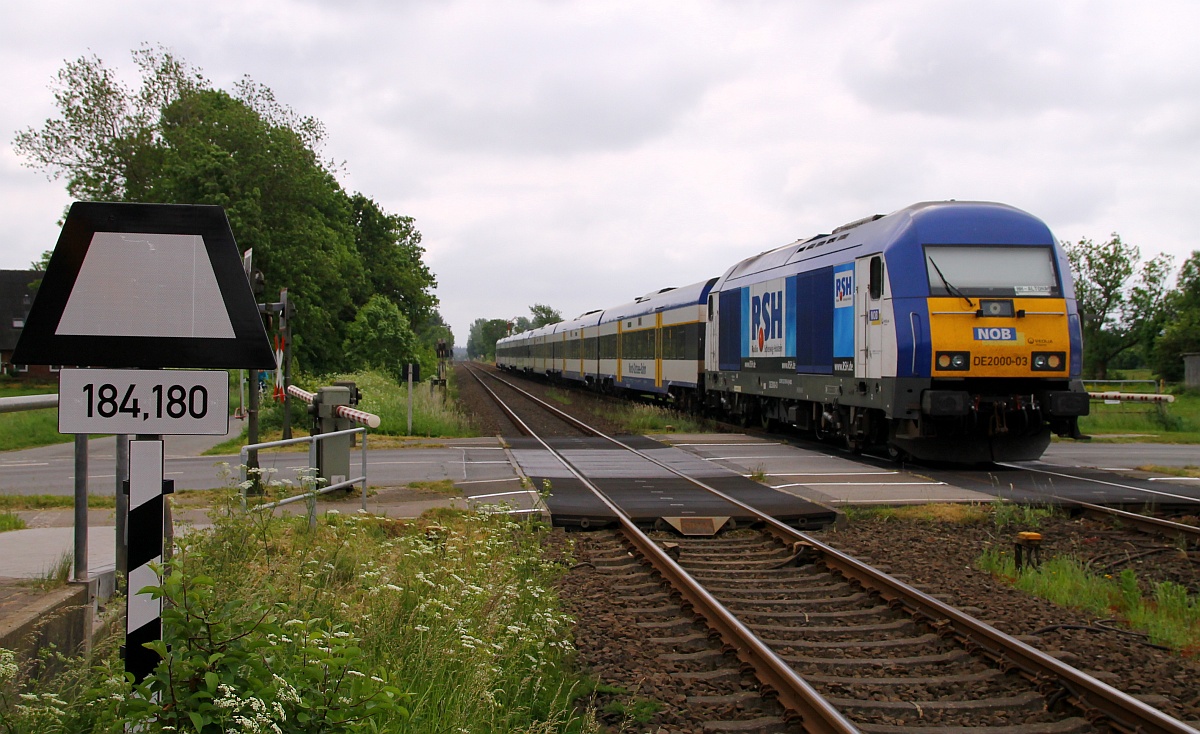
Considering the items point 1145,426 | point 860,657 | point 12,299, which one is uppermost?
point 12,299

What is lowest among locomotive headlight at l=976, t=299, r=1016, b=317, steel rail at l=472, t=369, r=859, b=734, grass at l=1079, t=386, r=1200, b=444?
steel rail at l=472, t=369, r=859, b=734

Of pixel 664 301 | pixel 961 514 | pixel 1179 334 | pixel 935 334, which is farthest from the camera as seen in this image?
pixel 1179 334

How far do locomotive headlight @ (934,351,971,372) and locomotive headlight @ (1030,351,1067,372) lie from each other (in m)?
0.98

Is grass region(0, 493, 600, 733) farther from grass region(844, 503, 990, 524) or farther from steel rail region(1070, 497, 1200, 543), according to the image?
steel rail region(1070, 497, 1200, 543)

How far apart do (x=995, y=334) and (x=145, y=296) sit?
12.2 metres

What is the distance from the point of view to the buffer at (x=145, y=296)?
3.27 m

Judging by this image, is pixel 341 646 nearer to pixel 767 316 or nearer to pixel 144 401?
pixel 144 401

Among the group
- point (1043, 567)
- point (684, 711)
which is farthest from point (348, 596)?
point (1043, 567)

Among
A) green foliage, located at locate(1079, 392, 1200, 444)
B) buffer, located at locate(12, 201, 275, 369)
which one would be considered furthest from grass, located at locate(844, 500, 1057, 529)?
green foliage, located at locate(1079, 392, 1200, 444)

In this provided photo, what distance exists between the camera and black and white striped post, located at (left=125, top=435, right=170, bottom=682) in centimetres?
320

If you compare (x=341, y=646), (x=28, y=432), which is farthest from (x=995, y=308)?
(x=28, y=432)

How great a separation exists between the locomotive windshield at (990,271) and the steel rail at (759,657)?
689 centimetres

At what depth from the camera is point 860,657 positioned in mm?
5883

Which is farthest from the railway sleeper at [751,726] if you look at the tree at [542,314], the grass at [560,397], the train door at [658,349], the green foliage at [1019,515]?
the tree at [542,314]
